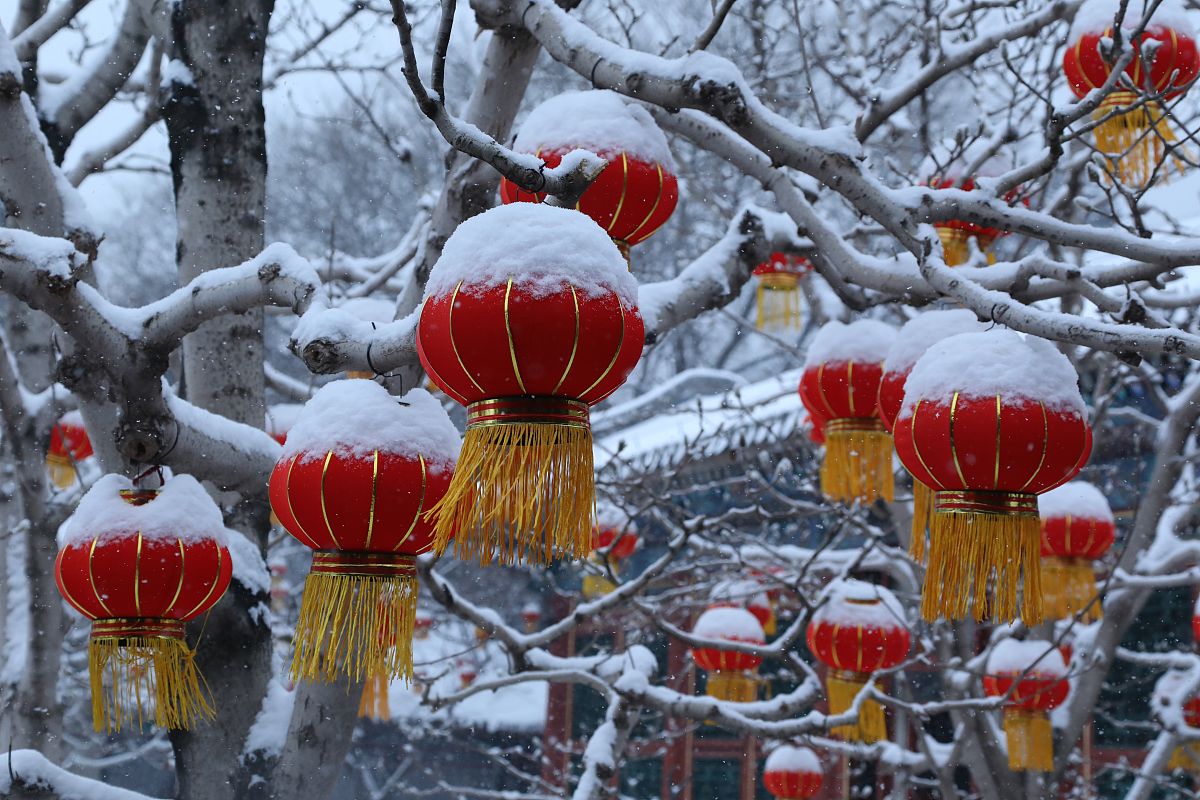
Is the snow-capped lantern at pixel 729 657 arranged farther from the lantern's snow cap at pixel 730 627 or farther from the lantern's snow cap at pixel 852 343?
the lantern's snow cap at pixel 852 343

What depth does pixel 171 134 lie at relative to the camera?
3693 mm

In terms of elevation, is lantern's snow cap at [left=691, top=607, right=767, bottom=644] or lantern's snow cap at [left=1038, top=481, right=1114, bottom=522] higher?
lantern's snow cap at [left=1038, top=481, right=1114, bottom=522]

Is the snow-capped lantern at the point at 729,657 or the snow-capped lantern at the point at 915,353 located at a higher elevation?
the snow-capped lantern at the point at 915,353

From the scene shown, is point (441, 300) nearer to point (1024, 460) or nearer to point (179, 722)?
point (1024, 460)

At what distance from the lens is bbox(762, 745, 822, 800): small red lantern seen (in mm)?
6973

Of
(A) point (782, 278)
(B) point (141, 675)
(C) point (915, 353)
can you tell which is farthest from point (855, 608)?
(B) point (141, 675)

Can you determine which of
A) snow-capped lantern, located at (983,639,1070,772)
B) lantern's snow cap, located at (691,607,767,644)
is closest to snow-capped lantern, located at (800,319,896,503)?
snow-capped lantern, located at (983,639,1070,772)

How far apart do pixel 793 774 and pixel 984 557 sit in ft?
16.3

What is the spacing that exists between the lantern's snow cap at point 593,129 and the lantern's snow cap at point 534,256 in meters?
0.83

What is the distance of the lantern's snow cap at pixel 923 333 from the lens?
9.62 ft

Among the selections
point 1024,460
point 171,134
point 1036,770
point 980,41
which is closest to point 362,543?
point 1024,460

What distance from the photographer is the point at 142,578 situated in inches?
105

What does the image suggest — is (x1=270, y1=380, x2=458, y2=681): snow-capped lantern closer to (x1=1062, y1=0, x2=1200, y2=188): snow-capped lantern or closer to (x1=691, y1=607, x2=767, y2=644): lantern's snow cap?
(x1=1062, y1=0, x2=1200, y2=188): snow-capped lantern

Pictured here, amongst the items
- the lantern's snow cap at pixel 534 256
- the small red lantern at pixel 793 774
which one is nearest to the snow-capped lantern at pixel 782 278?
the small red lantern at pixel 793 774
